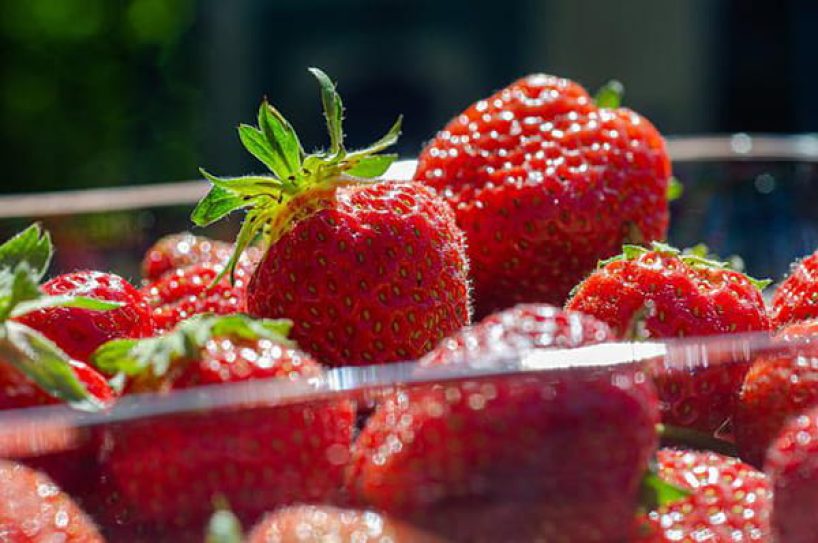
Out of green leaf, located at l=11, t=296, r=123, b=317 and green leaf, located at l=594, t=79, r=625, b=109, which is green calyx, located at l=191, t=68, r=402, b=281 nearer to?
green leaf, located at l=11, t=296, r=123, b=317

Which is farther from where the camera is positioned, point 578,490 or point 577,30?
point 577,30

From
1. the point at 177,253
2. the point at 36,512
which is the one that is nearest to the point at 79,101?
the point at 177,253

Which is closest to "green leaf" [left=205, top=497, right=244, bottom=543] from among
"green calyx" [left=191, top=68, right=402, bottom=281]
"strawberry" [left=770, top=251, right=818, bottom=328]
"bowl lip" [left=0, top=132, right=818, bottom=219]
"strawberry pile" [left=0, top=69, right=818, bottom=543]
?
"strawberry pile" [left=0, top=69, right=818, bottom=543]

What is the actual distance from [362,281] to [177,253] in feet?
0.82

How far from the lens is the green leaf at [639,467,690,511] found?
0.38 meters

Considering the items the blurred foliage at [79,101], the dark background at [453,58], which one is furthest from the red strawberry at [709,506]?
the dark background at [453,58]

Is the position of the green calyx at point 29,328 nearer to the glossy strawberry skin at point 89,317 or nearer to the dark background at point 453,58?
the glossy strawberry skin at point 89,317

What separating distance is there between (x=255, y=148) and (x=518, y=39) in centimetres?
360

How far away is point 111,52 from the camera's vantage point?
3234 millimetres

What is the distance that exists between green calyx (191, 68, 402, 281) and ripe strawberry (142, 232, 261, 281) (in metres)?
0.15

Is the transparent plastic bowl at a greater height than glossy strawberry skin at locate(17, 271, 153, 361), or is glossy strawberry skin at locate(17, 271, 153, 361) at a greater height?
the transparent plastic bowl

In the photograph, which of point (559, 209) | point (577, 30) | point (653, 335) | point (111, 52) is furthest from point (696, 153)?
point (577, 30)

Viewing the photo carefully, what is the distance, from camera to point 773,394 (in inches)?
15.7

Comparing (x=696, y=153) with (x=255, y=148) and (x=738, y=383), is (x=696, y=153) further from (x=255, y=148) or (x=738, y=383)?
(x=738, y=383)
